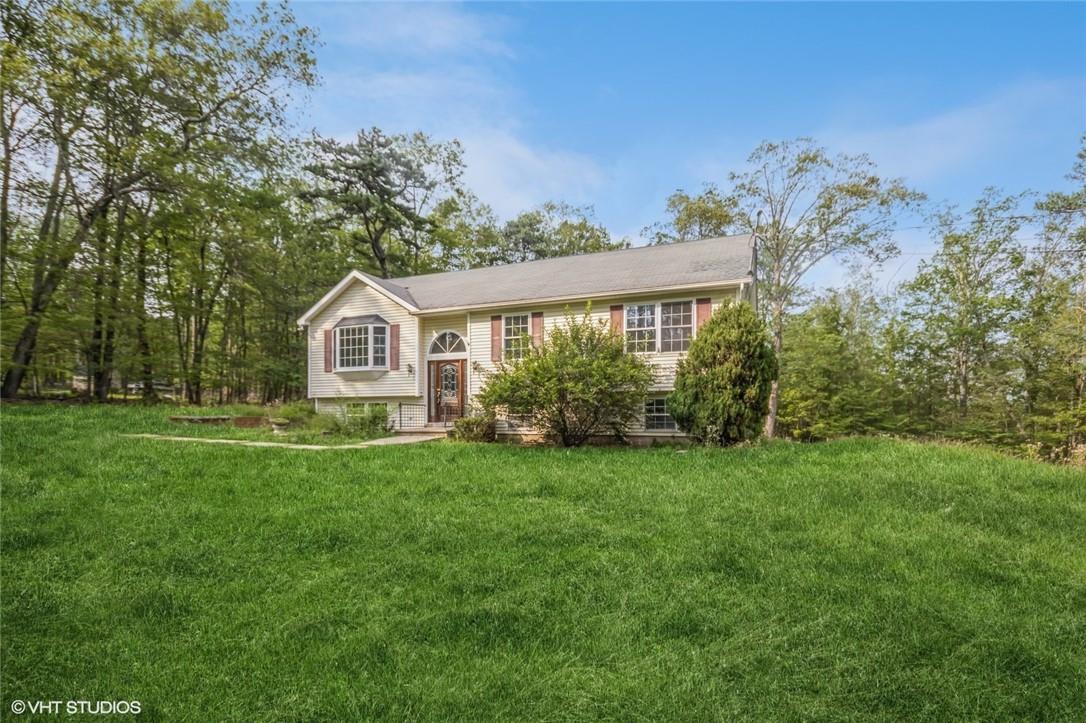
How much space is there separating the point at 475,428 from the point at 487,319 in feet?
11.3

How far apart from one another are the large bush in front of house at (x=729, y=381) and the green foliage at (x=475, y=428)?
14.8 feet

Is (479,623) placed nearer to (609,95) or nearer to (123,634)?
(123,634)

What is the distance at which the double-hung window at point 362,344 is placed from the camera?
15.4 metres

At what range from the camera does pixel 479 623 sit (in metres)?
3.62

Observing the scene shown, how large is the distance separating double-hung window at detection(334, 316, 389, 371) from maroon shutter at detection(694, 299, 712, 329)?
9020mm

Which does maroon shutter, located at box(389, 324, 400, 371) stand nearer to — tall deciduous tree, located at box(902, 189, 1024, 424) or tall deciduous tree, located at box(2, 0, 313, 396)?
tall deciduous tree, located at box(2, 0, 313, 396)

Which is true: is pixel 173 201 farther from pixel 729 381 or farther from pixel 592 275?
pixel 729 381

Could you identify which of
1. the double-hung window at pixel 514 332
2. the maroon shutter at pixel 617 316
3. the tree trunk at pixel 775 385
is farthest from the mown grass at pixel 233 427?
the tree trunk at pixel 775 385

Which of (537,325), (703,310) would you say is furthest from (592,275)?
(703,310)

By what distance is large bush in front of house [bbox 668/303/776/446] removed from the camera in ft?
32.2

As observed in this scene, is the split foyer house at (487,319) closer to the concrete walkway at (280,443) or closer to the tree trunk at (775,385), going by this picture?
the concrete walkway at (280,443)

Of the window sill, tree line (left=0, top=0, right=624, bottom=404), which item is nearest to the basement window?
the window sill

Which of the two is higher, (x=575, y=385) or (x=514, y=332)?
(x=514, y=332)

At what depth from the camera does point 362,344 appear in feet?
51.3
